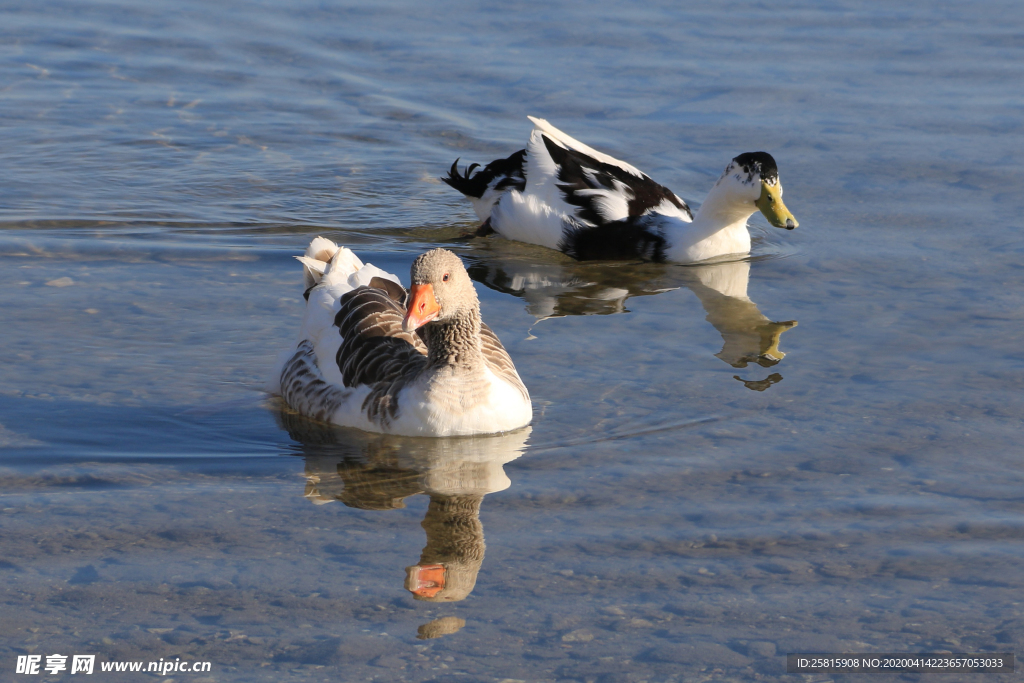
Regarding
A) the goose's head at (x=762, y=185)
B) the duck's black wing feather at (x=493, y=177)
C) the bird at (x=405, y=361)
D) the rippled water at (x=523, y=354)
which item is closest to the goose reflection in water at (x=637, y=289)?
the rippled water at (x=523, y=354)

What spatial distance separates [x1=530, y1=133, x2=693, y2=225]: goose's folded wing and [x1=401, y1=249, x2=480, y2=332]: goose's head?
13.0 feet

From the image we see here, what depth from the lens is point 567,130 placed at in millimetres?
13000

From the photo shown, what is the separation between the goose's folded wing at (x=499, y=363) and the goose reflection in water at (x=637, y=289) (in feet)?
5.63

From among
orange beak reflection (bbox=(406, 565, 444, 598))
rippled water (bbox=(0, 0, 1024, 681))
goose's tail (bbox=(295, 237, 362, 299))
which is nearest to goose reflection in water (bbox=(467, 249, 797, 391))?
rippled water (bbox=(0, 0, 1024, 681))

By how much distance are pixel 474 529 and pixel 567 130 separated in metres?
7.54

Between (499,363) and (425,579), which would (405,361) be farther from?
(425,579)

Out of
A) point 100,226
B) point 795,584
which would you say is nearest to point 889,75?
point 100,226

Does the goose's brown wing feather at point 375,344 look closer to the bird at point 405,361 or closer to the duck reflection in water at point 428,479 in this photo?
Result: the bird at point 405,361

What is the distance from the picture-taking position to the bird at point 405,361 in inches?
270

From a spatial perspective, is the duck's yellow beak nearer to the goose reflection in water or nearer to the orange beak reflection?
the goose reflection in water

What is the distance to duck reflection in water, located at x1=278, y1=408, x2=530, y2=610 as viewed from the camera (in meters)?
5.81

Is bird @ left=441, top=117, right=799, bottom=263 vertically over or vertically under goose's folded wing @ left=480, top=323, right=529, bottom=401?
over

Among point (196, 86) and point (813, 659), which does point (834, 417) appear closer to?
point (813, 659)

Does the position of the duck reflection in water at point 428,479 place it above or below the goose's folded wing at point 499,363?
below
